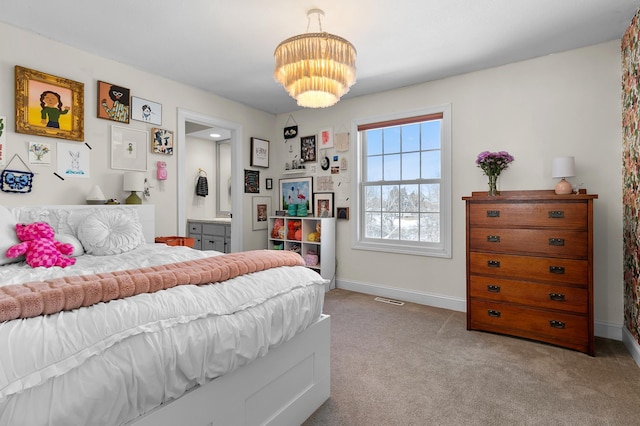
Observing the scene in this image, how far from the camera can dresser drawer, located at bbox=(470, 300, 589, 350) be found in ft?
8.04

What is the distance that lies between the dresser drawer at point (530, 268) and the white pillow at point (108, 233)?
109 inches

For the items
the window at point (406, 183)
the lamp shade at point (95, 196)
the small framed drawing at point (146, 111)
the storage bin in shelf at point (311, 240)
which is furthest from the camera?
the storage bin in shelf at point (311, 240)

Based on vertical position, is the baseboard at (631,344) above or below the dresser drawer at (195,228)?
below

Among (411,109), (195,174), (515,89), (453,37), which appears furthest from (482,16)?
(195,174)

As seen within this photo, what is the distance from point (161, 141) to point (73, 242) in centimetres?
157

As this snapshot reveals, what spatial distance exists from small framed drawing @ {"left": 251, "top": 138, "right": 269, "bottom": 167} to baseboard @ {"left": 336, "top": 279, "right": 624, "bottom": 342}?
1929 millimetres

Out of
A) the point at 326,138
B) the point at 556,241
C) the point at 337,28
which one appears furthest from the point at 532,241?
the point at 326,138

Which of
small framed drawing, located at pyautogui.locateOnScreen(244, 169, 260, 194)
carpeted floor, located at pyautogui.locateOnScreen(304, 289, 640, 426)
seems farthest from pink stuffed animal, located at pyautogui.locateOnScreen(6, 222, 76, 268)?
small framed drawing, located at pyautogui.locateOnScreen(244, 169, 260, 194)

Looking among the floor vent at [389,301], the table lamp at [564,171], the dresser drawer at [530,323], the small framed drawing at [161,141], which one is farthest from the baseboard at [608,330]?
the small framed drawing at [161,141]

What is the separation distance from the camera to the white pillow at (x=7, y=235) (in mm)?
1852

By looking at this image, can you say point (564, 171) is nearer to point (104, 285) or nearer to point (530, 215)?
point (530, 215)

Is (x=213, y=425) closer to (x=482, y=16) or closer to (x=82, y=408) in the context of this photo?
(x=82, y=408)

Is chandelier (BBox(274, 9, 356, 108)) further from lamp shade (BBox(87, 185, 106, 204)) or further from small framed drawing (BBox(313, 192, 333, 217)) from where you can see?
small framed drawing (BBox(313, 192, 333, 217))

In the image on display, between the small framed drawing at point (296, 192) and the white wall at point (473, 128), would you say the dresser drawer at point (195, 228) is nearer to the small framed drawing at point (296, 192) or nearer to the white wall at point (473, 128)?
the small framed drawing at point (296, 192)
